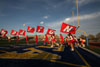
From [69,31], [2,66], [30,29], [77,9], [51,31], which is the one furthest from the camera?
[77,9]

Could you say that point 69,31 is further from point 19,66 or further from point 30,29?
point 30,29

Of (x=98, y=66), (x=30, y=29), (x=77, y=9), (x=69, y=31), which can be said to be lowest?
(x=98, y=66)

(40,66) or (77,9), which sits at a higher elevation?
(77,9)

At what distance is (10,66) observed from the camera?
3.15 m

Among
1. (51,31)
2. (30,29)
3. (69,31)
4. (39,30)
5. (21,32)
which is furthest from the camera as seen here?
(21,32)

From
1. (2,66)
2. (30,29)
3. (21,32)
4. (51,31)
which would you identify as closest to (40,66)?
(2,66)

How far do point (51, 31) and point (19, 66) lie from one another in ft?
33.4

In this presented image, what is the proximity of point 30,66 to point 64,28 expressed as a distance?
6.97 meters

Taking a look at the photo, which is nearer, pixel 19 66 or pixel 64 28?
pixel 19 66

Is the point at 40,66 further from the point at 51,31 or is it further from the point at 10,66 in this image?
the point at 51,31

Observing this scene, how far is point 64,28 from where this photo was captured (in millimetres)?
9148

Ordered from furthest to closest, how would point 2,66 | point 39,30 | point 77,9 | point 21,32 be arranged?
1. point 21,32
2. point 77,9
3. point 39,30
4. point 2,66

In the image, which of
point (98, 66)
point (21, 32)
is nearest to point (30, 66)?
point (98, 66)

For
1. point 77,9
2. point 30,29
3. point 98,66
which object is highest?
point 77,9
